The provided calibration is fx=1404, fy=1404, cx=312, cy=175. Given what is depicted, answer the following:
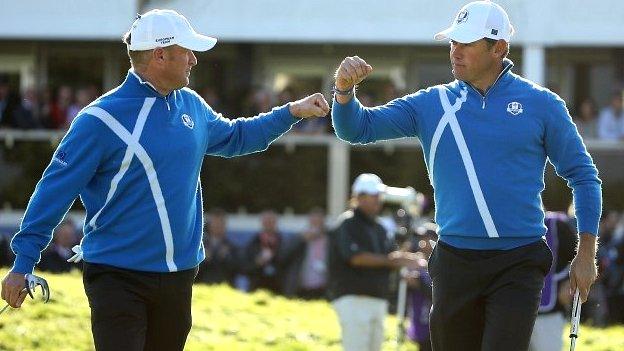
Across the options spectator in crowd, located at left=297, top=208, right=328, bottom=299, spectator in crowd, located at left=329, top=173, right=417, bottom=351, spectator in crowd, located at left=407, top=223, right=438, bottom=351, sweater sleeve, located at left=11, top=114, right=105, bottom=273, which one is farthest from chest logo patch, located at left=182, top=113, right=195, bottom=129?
spectator in crowd, located at left=297, top=208, right=328, bottom=299

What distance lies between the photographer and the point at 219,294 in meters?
16.1

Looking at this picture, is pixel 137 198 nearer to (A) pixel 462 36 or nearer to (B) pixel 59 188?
(B) pixel 59 188

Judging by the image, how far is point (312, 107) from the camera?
7293 mm

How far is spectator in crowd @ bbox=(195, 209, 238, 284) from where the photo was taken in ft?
63.9

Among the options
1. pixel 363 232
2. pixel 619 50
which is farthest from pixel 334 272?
pixel 619 50

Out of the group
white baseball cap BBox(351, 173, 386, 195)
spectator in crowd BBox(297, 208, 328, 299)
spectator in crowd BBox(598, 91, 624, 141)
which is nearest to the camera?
white baseball cap BBox(351, 173, 386, 195)

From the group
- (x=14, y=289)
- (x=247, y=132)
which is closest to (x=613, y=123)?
(x=247, y=132)

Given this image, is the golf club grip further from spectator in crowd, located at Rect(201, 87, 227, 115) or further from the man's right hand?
spectator in crowd, located at Rect(201, 87, 227, 115)

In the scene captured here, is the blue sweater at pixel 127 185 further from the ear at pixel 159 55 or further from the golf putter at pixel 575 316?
the golf putter at pixel 575 316

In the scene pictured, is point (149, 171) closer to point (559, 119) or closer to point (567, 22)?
point (559, 119)

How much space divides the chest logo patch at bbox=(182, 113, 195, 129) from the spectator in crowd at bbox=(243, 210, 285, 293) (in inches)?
497

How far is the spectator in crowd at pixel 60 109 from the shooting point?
22375 millimetres

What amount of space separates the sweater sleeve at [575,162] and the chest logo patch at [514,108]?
146mm

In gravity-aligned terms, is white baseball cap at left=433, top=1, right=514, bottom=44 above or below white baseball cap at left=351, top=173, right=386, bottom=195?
above
